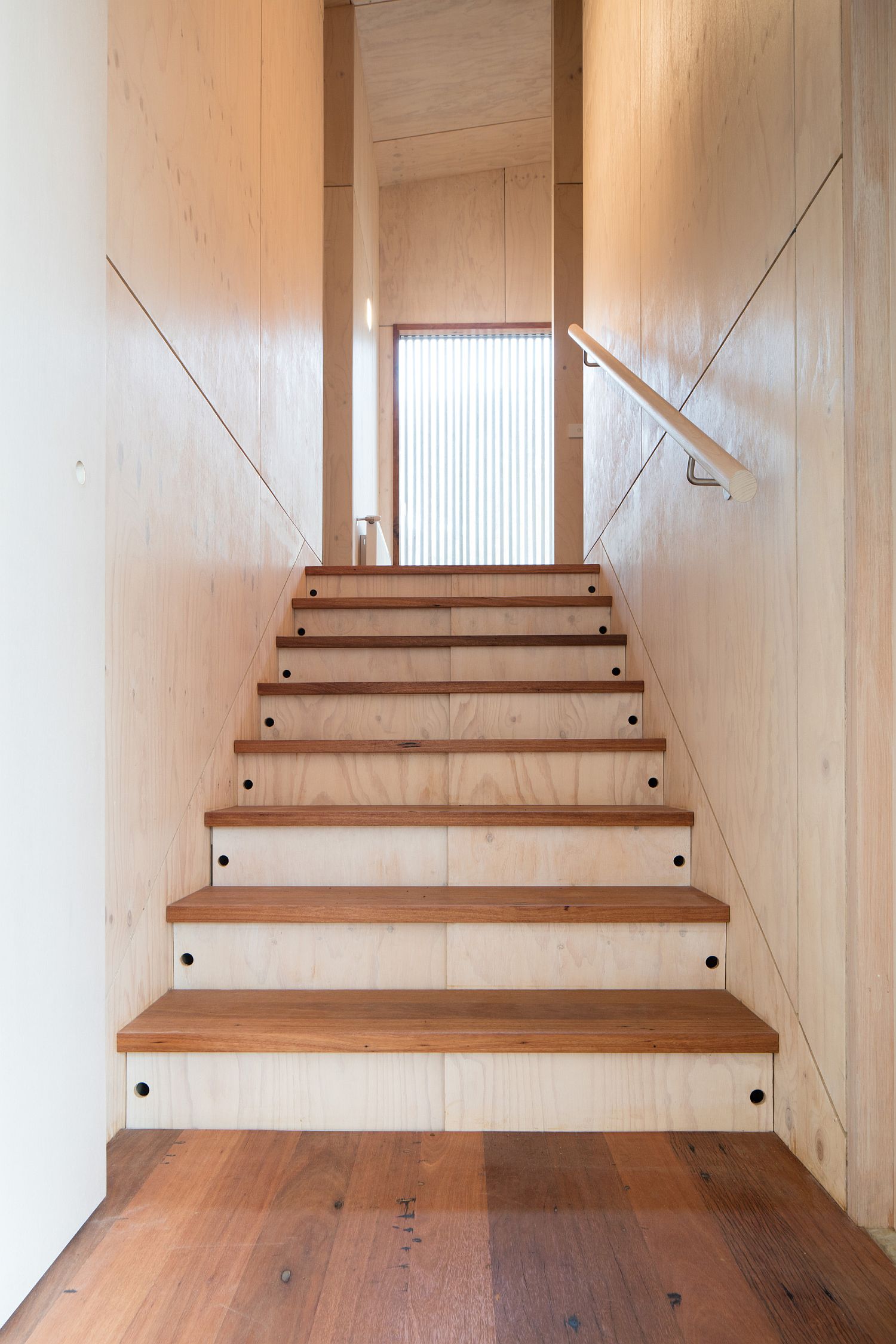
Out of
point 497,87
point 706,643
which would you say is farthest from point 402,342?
point 706,643

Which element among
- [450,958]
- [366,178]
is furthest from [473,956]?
[366,178]

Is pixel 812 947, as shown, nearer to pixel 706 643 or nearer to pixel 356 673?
pixel 706 643

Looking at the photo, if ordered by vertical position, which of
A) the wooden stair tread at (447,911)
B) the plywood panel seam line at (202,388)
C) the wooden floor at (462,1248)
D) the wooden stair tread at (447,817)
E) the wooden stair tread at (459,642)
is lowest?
the wooden floor at (462,1248)

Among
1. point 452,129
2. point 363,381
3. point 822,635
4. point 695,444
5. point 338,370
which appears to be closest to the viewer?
point 822,635

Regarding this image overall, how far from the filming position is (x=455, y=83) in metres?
5.44

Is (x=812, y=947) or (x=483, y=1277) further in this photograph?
(x=812, y=947)

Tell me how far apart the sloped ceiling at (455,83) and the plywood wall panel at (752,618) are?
4048 millimetres

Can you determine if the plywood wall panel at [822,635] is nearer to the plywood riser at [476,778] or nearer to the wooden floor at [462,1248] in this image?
the wooden floor at [462,1248]

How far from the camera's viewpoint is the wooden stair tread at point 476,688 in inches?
94.5

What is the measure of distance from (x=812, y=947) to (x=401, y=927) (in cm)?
67

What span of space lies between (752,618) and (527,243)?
5558mm

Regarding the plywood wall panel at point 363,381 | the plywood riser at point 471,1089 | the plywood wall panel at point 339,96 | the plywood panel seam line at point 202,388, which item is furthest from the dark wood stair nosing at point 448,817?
the plywood wall panel at point 339,96

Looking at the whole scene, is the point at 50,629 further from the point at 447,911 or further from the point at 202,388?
the point at 202,388

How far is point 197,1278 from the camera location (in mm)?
1093
